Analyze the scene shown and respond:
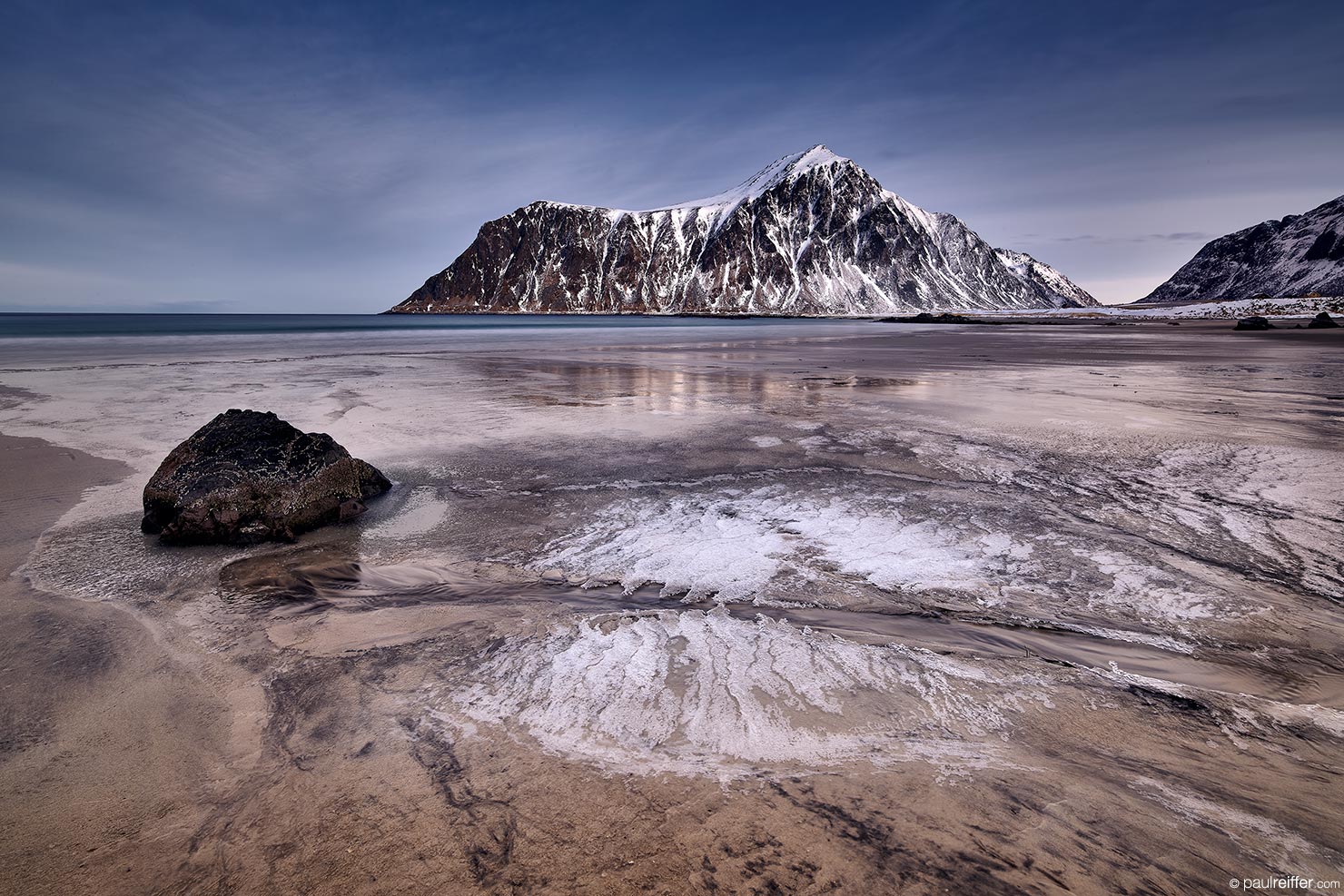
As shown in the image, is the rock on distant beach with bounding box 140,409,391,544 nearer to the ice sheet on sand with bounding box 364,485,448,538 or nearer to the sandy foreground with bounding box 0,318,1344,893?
the sandy foreground with bounding box 0,318,1344,893

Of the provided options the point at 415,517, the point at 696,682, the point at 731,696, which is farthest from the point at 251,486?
the point at 731,696

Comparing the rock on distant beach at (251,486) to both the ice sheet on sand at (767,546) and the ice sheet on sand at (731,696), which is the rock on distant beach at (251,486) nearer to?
the ice sheet on sand at (767,546)

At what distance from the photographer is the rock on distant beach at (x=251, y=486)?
534 centimetres

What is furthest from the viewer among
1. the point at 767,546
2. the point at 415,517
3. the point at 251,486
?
the point at 415,517

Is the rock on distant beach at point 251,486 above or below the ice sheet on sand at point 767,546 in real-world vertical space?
above

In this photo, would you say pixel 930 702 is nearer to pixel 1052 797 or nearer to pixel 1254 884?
pixel 1052 797

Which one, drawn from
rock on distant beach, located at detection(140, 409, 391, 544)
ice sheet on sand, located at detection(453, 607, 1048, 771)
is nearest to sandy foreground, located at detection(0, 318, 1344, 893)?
ice sheet on sand, located at detection(453, 607, 1048, 771)

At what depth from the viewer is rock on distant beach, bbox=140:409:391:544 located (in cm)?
534

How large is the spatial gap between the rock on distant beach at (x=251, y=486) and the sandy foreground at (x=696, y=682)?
1.04ft

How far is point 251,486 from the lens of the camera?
5535mm

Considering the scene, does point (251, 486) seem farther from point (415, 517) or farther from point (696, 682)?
point (696, 682)

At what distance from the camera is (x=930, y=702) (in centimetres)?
305

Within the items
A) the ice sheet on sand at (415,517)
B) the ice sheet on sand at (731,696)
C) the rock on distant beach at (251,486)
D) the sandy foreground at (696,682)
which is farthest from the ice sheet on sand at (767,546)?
the rock on distant beach at (251,486)

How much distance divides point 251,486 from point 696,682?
4.73 meters
